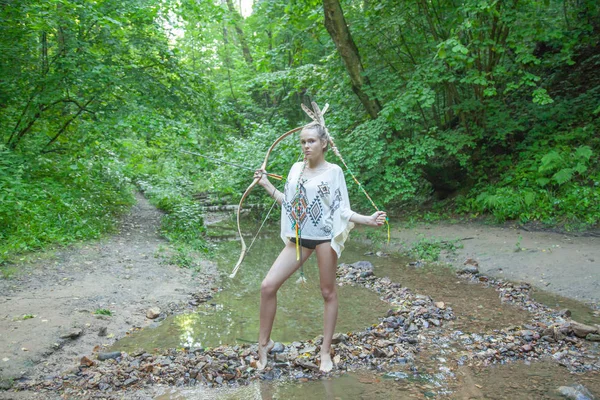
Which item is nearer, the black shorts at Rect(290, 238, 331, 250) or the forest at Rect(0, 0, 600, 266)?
the black shorts at Rect(290, 238, 331, 250)

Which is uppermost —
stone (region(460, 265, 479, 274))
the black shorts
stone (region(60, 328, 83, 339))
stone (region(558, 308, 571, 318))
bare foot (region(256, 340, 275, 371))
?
the black shorts

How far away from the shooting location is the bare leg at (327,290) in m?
3.84

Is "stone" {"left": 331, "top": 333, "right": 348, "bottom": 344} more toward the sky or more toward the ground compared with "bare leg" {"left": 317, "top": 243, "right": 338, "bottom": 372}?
more toward the ground

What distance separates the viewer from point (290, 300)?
6.38 m

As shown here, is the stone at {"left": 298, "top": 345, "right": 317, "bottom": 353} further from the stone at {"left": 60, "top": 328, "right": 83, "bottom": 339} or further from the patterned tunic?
the stone at {"left": 60, "top": 328, "right": 83, "bottom": 339}

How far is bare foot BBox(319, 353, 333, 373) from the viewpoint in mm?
3846

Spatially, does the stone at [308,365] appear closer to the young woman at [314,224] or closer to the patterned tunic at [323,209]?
the young woman at [314,224]

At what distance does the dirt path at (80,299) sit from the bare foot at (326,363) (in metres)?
2.21

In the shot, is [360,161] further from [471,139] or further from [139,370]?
[139,370]

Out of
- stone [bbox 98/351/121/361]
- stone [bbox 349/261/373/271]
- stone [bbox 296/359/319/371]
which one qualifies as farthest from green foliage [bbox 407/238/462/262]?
stone [bbox 98/351/121/361]

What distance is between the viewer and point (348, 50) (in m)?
11.2

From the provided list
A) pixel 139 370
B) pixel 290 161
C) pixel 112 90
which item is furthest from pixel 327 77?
pixel 139 370

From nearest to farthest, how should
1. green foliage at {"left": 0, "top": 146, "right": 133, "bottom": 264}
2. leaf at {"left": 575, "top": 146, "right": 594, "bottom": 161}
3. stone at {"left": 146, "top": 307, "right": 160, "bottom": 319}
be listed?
stone at {"left": 146, "top": 307, "right": 160, "bottom": 319} < green foliage at {"left": 0, "top": 146, "right": 133, "bottom": 264} < leaf at {"left": 575, "top": 146, "right": 594, "bottom": 161}

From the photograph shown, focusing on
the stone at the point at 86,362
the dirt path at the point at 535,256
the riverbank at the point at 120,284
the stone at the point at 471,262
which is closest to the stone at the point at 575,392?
the riverbank at the point at 120,284
